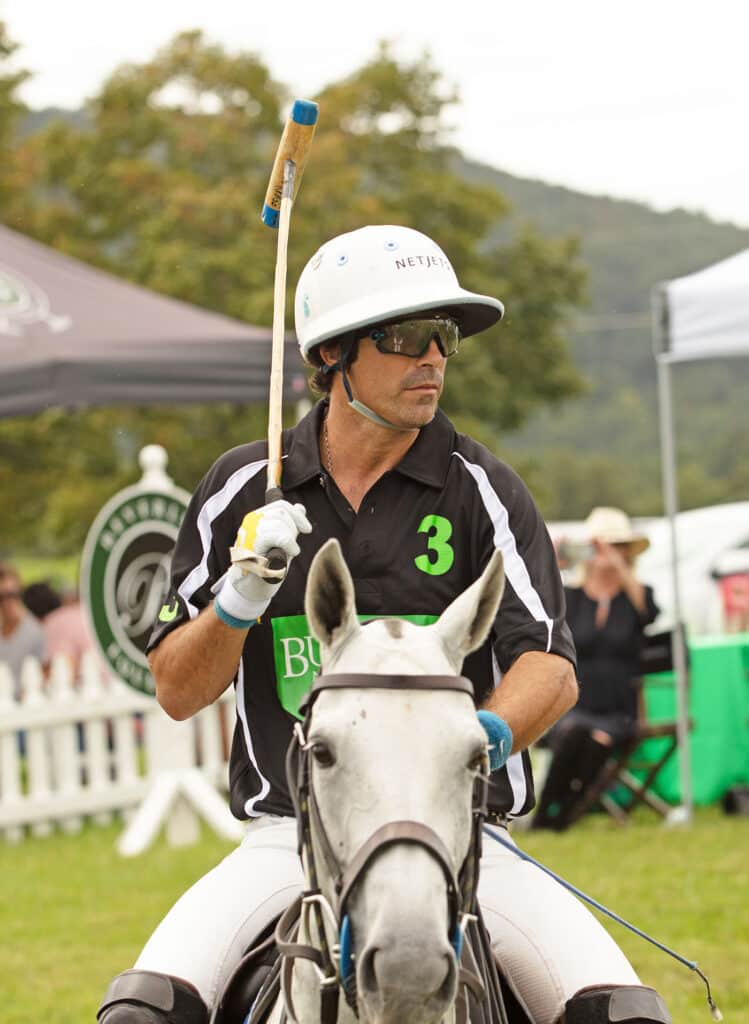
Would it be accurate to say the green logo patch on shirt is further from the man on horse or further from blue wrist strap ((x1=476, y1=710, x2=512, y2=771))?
blue wrist strap ((x1=476, y1=710, x2=512, y2=771))

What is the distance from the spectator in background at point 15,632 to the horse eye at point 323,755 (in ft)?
35.9

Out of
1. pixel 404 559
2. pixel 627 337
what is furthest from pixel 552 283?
pixel 627 337

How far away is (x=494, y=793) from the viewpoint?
3.65 meters

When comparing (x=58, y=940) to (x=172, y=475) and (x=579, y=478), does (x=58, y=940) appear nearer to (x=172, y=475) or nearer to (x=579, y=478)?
(x=172, y=475)

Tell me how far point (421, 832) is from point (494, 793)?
3.62 ft

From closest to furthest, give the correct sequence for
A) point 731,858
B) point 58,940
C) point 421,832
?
point 421,832, point 58,940, point 731,858

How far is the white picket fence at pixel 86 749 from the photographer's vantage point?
12.1 metres

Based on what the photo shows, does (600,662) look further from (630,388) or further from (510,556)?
(630,388)

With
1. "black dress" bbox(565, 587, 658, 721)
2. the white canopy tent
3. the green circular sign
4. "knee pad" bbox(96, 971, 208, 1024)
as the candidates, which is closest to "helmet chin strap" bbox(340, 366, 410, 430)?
"knee pad" bbox(96, 971, 208, 1024)

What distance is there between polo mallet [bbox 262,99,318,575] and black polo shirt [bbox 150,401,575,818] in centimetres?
13

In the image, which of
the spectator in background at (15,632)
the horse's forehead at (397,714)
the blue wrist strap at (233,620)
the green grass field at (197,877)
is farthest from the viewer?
the spectator in background at (15,632)

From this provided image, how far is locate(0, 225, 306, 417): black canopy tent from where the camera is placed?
10.8 meters

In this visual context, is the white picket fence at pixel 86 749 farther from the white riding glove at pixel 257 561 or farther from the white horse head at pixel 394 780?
the white horse head at pixel 394 780

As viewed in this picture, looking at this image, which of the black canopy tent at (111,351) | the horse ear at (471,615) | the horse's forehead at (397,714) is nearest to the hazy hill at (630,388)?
the black canopy tent at (111,351)
